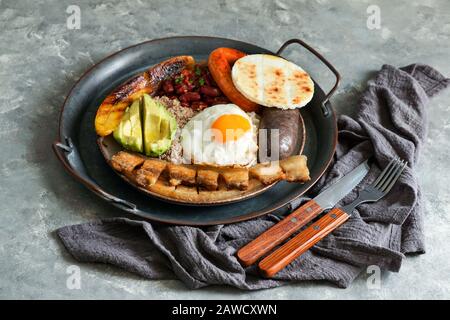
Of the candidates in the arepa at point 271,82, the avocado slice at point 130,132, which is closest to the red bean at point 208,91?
the arepa at point 271,82

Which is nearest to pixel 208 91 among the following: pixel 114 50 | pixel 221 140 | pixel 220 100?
pixel 220 100

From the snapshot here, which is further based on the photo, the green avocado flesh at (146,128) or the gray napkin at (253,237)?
the green avocado flesh at (146,128)

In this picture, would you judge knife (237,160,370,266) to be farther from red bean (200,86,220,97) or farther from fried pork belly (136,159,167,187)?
red bean (200,86,220,97)

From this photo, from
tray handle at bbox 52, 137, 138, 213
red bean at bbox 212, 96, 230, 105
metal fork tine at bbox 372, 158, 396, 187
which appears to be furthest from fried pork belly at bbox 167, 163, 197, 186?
metal fork tine at bbox 372, 158, 396, 187

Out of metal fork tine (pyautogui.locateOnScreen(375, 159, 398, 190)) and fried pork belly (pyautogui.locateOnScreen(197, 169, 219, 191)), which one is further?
metal fork tine (pyautogui.locateOnScreen(375, 159, 398, 190))

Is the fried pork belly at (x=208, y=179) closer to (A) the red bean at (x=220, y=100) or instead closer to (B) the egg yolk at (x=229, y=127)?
(B) the egg yolk at (x=229, y=127)

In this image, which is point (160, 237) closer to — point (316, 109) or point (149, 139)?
point (149, 139)
